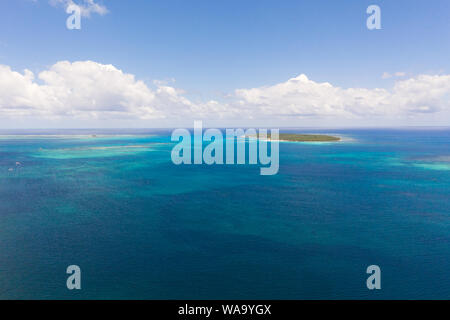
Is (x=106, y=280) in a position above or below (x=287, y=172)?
below

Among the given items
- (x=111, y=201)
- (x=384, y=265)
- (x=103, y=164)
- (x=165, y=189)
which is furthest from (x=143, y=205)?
(x=103, y=164)

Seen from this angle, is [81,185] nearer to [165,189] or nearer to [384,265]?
[165,189]

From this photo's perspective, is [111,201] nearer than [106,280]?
No

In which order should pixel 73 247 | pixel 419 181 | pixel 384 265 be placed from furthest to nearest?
pixel 419 181, pixel 73 247, pixel 384 265
